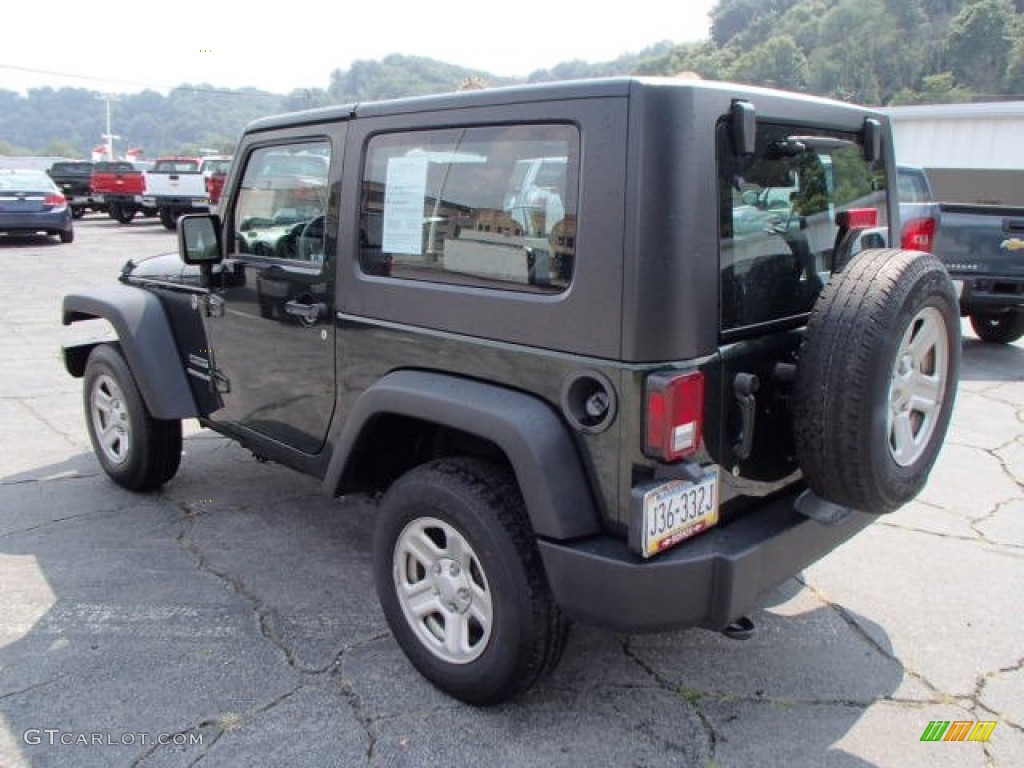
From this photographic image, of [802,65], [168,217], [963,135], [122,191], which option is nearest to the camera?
[963,135]

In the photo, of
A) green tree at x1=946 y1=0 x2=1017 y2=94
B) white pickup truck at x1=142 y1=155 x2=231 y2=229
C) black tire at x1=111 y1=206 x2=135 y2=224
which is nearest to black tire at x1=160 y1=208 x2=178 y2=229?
white pickup truck at x1=142 y1=155 x2=231 y2=229

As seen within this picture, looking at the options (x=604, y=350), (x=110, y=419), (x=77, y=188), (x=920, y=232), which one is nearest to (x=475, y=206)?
(x=604, y=350)

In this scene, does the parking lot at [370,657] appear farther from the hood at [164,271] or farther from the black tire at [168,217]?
the black tire at [168,217]

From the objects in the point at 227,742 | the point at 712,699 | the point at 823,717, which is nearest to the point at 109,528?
the point at 227,742

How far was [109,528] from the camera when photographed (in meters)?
4.03

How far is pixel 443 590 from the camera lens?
8.75ft

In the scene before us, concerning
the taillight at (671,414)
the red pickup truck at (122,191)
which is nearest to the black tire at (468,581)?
the taillight at (671,414)

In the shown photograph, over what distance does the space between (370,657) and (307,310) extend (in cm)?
126

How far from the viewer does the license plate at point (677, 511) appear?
7.09 ft

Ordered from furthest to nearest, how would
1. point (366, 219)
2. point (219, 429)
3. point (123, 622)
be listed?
point (219, 429), point (123, 622), point (366, 219)

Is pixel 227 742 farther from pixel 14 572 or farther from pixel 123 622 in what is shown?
pixel 14 572

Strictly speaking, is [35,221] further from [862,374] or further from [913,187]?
[862,374]

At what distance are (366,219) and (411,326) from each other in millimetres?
452

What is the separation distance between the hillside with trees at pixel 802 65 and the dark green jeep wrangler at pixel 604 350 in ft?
184
